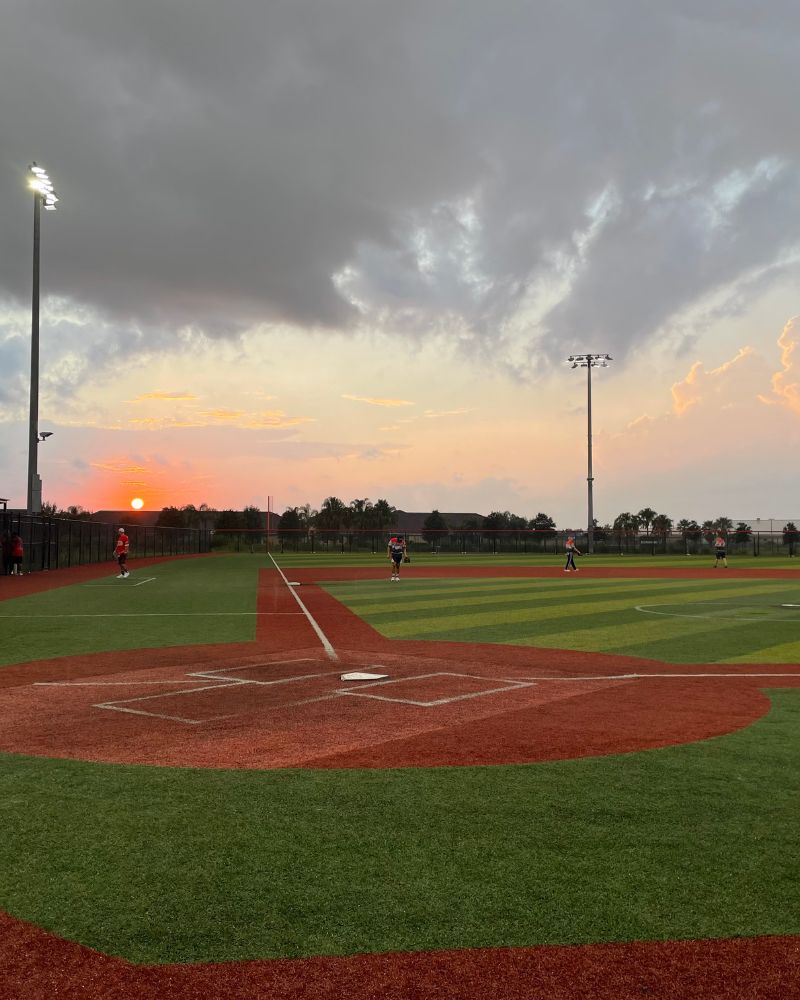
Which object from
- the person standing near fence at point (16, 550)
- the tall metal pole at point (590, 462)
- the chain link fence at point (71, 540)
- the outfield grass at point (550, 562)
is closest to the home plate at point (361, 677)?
the person standing near fence at point (16, 550)

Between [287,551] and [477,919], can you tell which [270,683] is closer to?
[477,919]

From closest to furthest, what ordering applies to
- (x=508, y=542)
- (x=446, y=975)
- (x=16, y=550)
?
(x=446, y=975) < (x=16, y=550) < (x=508, y=542)

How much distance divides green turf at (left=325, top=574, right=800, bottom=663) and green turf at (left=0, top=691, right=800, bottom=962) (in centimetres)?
734

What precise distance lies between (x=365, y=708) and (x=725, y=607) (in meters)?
14.7

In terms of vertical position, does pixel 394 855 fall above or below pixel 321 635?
above

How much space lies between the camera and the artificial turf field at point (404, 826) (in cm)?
360

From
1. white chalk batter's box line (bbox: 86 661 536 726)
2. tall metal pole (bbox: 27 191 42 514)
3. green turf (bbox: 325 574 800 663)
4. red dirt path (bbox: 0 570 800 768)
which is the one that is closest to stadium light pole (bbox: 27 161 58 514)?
tall metal pole (bbox: 27 191 42 514)

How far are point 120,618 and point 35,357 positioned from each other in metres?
20.5

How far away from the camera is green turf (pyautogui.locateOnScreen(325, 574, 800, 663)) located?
14141 millimetres

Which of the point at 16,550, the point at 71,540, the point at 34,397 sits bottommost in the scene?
the point at 16,550

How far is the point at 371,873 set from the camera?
4.40 m

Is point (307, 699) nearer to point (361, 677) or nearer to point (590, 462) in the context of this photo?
point (361, 677)

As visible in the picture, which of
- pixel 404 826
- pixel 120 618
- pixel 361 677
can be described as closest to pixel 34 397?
pixel 120 618

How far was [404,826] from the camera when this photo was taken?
5145 millimetres
